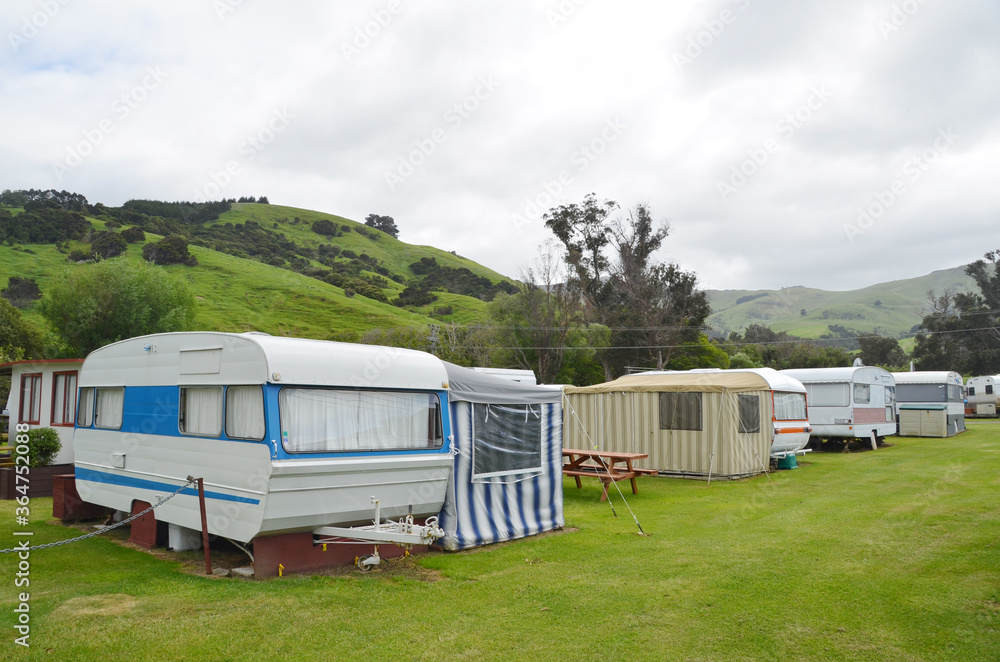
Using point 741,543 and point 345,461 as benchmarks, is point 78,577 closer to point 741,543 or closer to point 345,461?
point 345,461

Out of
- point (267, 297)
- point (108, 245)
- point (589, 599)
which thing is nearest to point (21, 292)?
point (108, 245)

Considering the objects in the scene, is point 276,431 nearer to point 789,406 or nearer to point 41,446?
point 41,446

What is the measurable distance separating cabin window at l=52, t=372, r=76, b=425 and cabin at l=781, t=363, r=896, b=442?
19958 mm

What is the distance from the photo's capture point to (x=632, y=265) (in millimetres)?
46969

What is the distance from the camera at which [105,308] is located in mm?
31812

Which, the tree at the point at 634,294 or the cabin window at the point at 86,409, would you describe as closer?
the cabin window at the point at 86,409

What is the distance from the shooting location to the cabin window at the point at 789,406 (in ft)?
59.5

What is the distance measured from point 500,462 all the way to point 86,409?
20.4 ft

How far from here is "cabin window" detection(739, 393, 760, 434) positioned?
52.7 feet

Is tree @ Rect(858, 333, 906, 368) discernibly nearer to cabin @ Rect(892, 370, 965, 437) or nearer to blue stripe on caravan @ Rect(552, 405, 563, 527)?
cabin @ Rect(892, 370, 965, 437)

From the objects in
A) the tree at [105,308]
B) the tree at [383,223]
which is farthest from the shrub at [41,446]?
the tree at [383,223]

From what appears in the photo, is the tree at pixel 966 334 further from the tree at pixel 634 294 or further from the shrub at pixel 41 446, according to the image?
the shrub at pixel 41 446

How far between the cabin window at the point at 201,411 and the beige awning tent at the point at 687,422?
29.5 ft

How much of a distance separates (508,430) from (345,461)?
2.92 meters
